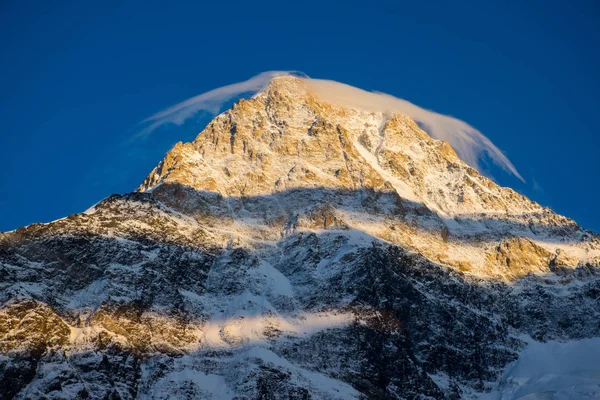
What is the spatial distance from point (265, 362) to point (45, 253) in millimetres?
54038

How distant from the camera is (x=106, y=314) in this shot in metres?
180

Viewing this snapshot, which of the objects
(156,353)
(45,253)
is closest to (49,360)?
(156,353)

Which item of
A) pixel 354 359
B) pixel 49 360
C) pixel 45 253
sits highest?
pixel 45 253

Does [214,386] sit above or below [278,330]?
below

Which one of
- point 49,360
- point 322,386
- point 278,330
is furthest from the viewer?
point 278,330

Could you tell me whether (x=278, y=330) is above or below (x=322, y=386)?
above

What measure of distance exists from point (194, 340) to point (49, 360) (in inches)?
1280

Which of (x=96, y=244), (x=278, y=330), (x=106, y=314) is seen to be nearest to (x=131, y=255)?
(x=96, y=244)

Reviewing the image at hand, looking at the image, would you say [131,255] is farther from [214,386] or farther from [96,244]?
[214,386]

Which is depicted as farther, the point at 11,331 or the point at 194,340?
the point at 194,340

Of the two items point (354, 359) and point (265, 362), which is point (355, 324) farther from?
point (265, 362)

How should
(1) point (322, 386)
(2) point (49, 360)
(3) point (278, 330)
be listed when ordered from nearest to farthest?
(2) point (49, 360) → (1) point (322, 386) → (3) point (278, 330)

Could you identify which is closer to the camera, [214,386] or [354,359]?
[214,386]

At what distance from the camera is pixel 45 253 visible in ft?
634
